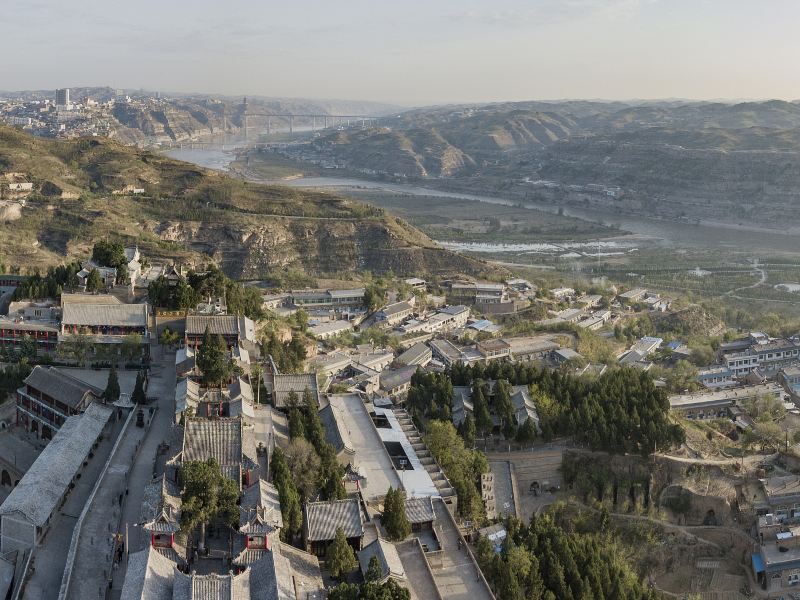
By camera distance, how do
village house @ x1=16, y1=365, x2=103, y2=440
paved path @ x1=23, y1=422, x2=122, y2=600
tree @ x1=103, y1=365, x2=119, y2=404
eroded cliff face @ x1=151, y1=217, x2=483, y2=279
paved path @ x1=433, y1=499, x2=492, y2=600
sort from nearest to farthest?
paved path @ x1=23, y1=422, x2=122, y2=600
paved path @ x1=433, y1=499, x2=492, y2=600
village house @ x1=16, y1=365, x2=103, y2=440
tree @ x1=103, y1=365, x2=119, y2=404
eroded cliff face @ x1=151, y1=217, x2=483, y2=279

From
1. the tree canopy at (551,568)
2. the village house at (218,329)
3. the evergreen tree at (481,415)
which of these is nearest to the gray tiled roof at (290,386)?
the village house at (218,329)

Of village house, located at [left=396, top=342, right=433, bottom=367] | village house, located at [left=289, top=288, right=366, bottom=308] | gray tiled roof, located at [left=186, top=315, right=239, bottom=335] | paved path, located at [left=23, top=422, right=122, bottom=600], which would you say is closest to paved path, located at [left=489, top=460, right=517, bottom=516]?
gray tiled roof, located at [left=186, top=315, right=239, bottom=335]

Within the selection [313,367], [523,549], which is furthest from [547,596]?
[313,367]

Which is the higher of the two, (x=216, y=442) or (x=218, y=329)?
(x=218, y=329)

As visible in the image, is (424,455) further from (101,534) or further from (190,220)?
(190,220)

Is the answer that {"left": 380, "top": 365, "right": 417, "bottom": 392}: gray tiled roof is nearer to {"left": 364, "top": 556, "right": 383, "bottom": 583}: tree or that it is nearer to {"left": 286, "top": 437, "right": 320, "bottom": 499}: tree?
{"left": 286, "top": 437, "right": 320, "bottom": 499}: tree

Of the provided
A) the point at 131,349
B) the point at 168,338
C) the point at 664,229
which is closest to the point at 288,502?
the point at 168,338
